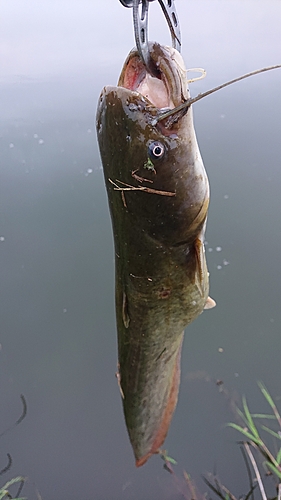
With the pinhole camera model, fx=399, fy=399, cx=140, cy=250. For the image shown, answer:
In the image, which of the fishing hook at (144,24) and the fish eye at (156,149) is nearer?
the fishing hook at (144,24)

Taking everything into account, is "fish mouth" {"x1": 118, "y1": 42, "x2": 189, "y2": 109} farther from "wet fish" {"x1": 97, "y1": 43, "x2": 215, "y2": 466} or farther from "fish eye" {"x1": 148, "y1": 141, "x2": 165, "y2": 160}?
"fish eye" {"x1": 148, "y1": 141, "x2": 165, "y2": 160}

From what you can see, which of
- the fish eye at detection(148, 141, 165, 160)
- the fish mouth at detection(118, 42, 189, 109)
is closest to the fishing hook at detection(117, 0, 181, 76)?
the fish mouth at detection(118, 42, 189, 109)

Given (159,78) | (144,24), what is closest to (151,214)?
(159,78)

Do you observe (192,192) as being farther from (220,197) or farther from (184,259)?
(220,197)

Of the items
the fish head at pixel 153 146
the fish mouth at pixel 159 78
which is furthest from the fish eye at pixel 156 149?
the fish mouth at pixel 159 78

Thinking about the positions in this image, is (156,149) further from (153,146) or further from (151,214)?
(151,214)

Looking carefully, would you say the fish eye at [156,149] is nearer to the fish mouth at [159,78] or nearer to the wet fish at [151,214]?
the wet fish at [151,214]
